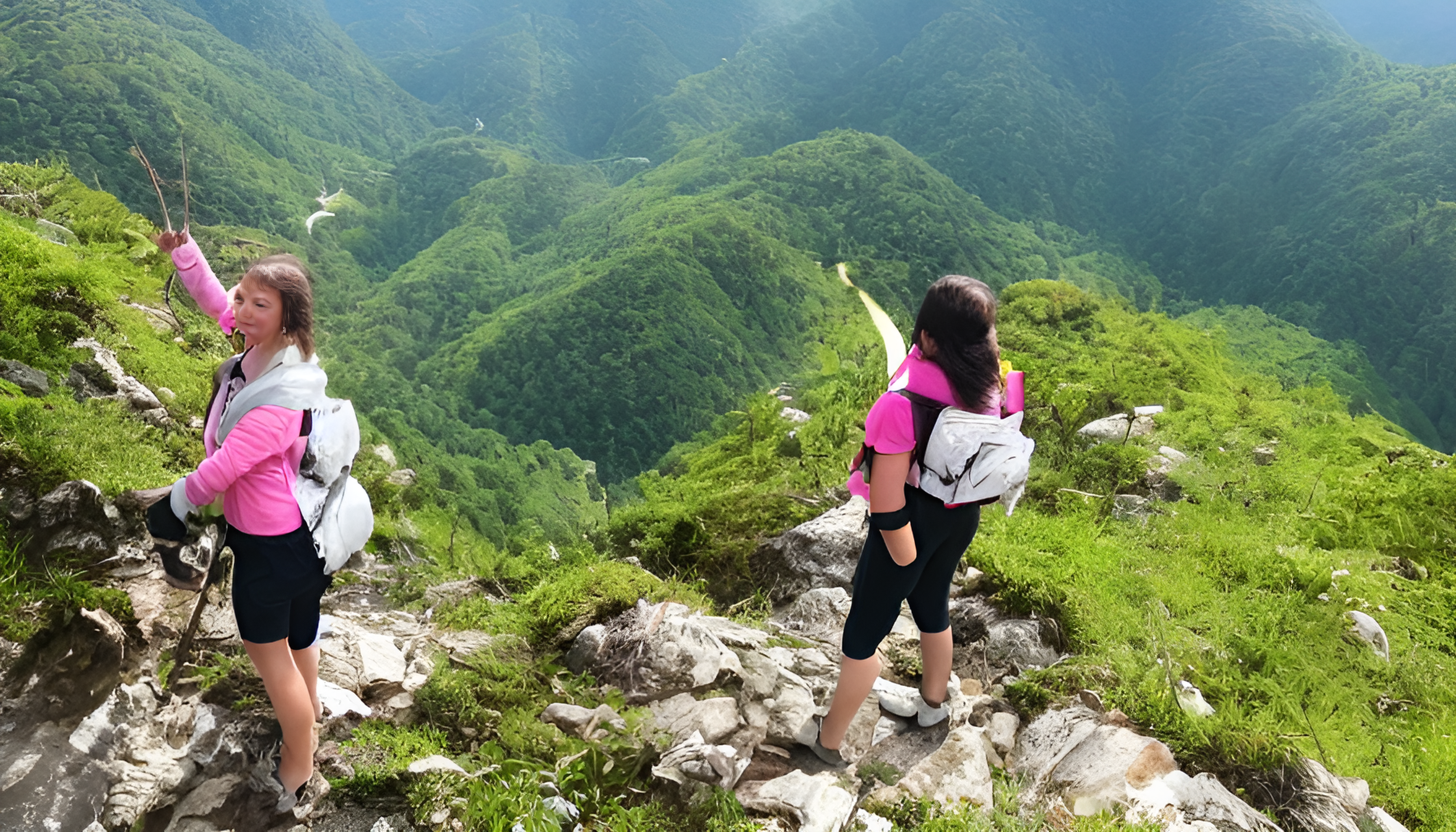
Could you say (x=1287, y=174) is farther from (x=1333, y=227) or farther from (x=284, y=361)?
(x=284, y=361)

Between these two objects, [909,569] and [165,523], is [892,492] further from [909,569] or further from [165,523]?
[165,523]

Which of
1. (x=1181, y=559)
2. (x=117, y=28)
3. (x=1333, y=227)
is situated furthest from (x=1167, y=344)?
(x=117, y=28)

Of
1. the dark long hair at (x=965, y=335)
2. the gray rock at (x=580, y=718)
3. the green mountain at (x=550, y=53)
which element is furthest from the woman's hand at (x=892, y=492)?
the green mountain at (x=550, y=53)

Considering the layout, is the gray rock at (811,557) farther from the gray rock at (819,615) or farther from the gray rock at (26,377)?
the gray rock at (26,377)

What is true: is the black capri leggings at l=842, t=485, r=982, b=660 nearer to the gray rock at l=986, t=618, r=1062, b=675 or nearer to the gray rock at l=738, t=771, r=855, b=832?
the gray rock at l=738, t=771, r=855, b=832

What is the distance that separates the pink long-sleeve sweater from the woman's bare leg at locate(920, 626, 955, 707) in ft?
8.49

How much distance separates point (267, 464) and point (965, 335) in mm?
2414

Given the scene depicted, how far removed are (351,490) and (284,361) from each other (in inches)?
19.8

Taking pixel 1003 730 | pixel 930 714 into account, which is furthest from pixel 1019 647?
pixel 930 714

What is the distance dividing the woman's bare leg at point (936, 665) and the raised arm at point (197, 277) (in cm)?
307

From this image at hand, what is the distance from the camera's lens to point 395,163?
10206 centimetres

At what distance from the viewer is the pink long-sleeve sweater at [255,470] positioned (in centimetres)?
216

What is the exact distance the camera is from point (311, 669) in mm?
2842

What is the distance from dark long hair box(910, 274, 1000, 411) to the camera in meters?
2.66
